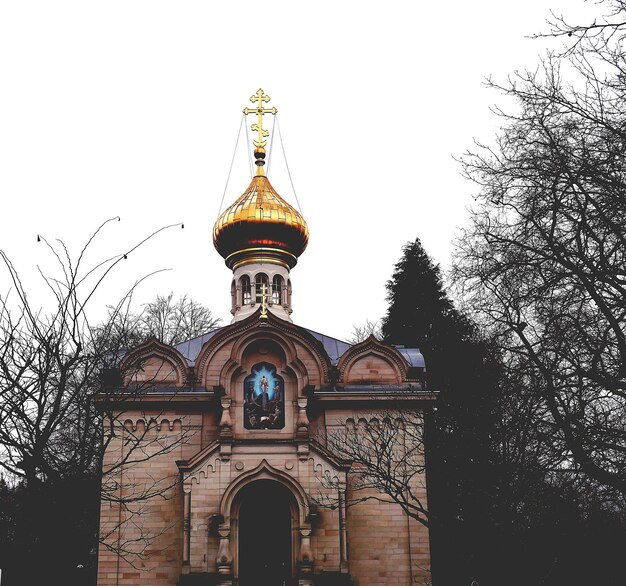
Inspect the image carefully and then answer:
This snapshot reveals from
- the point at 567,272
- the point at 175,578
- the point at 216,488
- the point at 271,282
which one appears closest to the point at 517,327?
the point at 567,272

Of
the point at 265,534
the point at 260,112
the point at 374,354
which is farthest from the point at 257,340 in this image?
the point at 260,112

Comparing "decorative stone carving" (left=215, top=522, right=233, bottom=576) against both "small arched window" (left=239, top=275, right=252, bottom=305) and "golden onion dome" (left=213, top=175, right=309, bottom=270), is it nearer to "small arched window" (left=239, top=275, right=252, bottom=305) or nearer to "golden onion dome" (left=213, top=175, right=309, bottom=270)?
"small arched window" (left=239, top=275, right=252, bottom=305)

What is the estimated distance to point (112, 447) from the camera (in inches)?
811

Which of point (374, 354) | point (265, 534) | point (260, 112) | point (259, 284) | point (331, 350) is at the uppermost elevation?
point (260, 112)

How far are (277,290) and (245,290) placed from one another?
952 mm

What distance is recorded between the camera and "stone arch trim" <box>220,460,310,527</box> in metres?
18.8

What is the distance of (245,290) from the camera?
2597cm

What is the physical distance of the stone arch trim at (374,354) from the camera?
21766mm

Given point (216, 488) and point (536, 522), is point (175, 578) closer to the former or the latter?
point (216, 488)

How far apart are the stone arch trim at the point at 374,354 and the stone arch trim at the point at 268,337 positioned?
0.40 metres

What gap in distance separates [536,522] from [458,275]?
26.9 feet

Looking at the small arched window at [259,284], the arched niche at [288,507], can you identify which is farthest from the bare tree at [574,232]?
the small arched window at [259,284]

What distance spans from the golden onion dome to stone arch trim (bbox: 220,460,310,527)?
8.54 m

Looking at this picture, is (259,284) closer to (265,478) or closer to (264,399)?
(264,399)
